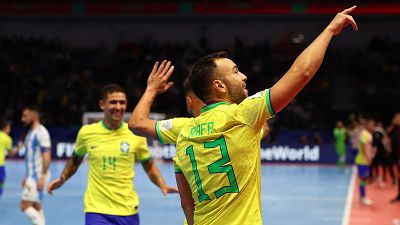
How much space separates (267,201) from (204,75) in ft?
33.2

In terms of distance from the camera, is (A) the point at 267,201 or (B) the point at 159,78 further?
(A) the point at 267,201

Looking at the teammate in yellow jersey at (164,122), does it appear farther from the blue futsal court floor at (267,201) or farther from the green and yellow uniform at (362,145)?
the green and yellow uniform at (362,145)

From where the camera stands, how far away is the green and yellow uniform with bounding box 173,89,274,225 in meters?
2.74

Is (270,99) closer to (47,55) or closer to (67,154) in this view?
(67,154)

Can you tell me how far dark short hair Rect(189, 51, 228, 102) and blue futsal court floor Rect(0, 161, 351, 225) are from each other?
7.42 metres

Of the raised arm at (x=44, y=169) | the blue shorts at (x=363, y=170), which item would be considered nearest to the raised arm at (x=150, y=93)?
the raised arm at (x=44, y=169)

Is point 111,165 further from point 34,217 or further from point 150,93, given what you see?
point 34,217

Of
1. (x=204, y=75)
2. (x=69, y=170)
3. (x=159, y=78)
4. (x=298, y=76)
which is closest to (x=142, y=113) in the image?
(x=159, y=78)

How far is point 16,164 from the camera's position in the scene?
864 inches

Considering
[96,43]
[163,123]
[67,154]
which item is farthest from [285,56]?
[163,123]

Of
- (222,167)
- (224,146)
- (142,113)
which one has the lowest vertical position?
(222,167)

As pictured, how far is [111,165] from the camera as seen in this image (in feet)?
18.9

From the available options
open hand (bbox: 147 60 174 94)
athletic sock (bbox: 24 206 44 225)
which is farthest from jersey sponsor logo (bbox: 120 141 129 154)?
athletic sock (bbox: 24 206 44 225)

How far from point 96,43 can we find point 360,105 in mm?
14117
